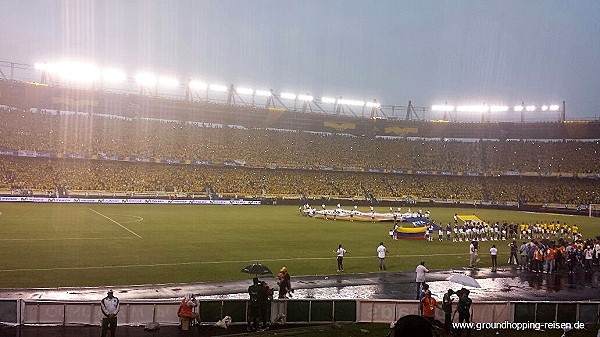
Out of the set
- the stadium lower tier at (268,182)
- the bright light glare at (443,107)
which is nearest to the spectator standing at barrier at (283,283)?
the stadium lower tier at (268,182)

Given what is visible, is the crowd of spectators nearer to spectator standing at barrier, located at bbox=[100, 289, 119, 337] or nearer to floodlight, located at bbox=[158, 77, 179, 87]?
floodlight, located at bbox=[158, 77, 179, 87]

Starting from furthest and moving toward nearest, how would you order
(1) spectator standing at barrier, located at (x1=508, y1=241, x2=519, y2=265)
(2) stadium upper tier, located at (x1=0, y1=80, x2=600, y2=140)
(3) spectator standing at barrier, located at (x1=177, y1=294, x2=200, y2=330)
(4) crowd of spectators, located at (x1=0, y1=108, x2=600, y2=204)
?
(2) stadium upper tier, located at (x1=0, y1=80, x2=600, y2=140), (4) crowd of spectators, located at (x1=0, y1=108, x2=600, y2=204), (1) spectator standing at barrier, located at (x1=508, y1=241, x2=519, y2=265), (3) spectator standing at barrier, located at (x1=177, y1=294, x2=200, y2=330)

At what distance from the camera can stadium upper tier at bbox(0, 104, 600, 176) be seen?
212 feet

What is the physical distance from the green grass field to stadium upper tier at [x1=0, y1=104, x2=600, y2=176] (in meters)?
18.0

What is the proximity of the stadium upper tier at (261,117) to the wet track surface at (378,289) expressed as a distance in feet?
176

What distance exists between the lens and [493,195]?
243ft

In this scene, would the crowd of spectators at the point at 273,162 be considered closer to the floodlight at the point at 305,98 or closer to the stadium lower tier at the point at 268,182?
the stadium lower tier at the point at 268,182

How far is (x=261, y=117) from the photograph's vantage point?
8056 centimetres

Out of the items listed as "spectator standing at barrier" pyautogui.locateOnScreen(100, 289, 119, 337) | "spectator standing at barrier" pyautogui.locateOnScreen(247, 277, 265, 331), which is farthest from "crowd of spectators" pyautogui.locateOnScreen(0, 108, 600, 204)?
"spectator standing at barrier" pyautogui.locateOnScreen(247, 277, 265, 331)

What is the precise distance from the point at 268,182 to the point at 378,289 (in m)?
49.7

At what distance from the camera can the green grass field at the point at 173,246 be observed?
21953 millimetres

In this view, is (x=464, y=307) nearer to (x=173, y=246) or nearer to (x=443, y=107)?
(x=173, y=246)

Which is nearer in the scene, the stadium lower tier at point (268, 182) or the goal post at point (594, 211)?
the stadium lower tier at point (268, 182)

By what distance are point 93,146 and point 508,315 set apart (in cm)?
5864
